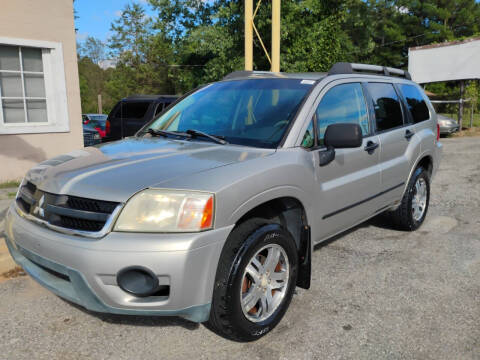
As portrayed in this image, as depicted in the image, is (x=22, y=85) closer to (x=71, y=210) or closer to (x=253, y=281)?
(x=71, y=210)

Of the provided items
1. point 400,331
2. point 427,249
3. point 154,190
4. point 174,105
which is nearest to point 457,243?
point 427,249

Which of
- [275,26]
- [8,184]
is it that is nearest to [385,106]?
[275,26]

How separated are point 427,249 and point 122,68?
3972 centimetres

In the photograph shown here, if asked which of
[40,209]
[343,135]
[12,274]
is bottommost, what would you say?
[12,274]

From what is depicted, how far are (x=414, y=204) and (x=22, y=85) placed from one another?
6.91 metres

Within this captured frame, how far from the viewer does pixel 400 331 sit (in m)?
2.94

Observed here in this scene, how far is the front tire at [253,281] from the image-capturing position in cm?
254

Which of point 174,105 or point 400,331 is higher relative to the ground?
point 174,105

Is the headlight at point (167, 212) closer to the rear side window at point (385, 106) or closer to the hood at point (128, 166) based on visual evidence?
the hood at point (128, 166)

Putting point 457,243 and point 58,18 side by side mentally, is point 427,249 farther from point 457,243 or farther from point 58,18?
point 58,18

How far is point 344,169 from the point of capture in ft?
11.9

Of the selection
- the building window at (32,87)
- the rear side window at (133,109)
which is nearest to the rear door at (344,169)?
the building window at (32,87)

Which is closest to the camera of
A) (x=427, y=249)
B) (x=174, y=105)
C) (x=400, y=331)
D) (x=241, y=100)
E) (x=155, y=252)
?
(x=155, y=252)

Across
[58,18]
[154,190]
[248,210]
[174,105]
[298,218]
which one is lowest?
[298,218]
